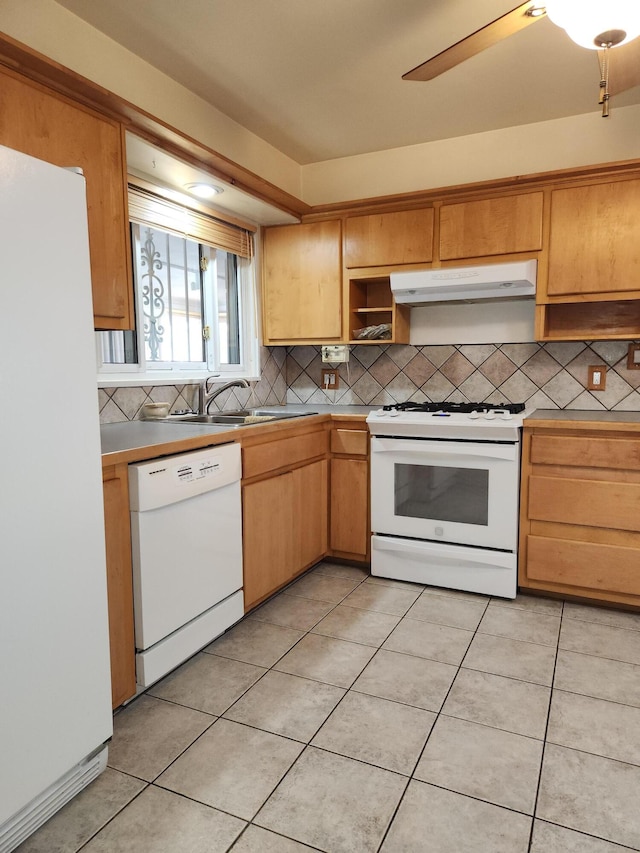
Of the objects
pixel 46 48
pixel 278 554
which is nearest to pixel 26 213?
pixel 46 48

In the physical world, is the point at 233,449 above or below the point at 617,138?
below

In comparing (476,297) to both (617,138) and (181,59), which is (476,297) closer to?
(617,138)

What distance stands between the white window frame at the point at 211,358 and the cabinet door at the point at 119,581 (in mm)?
778

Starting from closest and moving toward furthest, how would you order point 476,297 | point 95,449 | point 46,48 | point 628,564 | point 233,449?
point 95,449 → point 46,48 → point 233,449 → point 628,564 → point 476,297

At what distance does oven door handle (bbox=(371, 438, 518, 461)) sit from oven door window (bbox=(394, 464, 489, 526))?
0.07 metres

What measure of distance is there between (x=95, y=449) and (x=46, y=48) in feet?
5.01

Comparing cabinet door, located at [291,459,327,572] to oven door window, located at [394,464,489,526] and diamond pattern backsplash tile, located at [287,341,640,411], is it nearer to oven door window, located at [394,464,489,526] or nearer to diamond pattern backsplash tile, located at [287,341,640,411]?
oven door window, located at [394,464,489,526]

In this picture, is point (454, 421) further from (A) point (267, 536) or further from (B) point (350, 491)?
(A) point (267, 536)

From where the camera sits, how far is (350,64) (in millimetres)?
2375

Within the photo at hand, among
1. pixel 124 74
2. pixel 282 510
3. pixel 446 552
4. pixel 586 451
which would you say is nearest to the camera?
pixel 124 74

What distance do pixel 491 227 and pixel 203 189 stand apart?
1427 mm

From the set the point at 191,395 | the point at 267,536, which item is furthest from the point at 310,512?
the point at 191,395

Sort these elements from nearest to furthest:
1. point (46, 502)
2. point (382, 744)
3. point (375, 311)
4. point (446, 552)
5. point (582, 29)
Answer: point (46, 502), point (582, 29), point (382, 744), point (446, 552), point (375, 311)

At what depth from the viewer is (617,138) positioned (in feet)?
9.33
